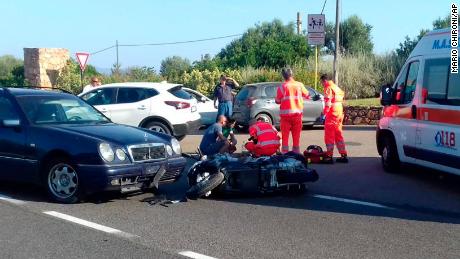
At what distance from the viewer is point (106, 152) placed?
7.99 meters

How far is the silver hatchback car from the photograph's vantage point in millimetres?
17625

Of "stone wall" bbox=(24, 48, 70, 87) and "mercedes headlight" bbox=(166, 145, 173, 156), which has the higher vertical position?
"stone wall" bbox=(24, 48, 70, 87)

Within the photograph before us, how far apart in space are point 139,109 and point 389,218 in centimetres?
835

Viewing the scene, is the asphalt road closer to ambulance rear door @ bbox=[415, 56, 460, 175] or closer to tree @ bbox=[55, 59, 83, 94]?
ambulance rear door @ bbox=[415, 56, 460, 175]

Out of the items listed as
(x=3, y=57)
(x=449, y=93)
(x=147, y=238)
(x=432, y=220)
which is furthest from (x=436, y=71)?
(x=3, y=57)

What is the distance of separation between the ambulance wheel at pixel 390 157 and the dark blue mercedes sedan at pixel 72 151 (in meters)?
3.86

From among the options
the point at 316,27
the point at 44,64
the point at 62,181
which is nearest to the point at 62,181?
the point at 62,181

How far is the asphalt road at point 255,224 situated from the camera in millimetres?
5996

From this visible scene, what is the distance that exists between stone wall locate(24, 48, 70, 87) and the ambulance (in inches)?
1201

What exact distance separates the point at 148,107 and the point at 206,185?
6.49 metres

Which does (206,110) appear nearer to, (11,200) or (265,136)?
(265,136)

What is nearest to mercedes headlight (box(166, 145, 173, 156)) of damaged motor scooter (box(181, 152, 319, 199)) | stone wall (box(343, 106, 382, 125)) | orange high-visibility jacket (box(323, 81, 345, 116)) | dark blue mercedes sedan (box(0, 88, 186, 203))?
dark blue mercedes sedan (box(0, 88, 186, 203))

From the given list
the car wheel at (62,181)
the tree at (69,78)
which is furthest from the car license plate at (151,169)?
the tree at (69,78)

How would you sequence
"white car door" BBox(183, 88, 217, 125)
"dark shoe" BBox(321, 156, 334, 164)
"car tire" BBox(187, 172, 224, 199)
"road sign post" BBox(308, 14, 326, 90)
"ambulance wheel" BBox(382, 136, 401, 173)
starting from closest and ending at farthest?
1. "car tire" BBox(187, 172, 224, 199)
2. "ambulance wheel" BBox(382, 136, 401, 173)
3. "dark shoe" BBox(321, 156, 334, 164)
4. "road sign post" BBox(308, 14, 326, 90)
5. "white car door" BBox(183, 88, 217, 125)
